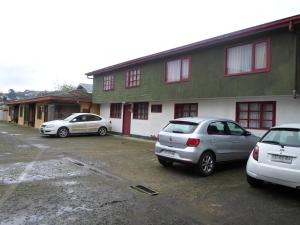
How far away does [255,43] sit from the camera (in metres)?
12.2

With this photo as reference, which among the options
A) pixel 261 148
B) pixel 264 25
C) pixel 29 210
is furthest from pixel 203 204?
pixel 264 25

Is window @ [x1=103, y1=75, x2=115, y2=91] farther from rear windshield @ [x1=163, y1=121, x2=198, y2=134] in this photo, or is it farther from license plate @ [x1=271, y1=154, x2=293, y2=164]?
license plate @ [x1=271, y1=154, x2=293, y2=164]

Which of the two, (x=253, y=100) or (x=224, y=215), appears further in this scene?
(x=253, y=100)

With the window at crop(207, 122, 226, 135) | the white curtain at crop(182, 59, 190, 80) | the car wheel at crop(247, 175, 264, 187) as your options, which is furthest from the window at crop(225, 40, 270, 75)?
the car wheel at crop(247, 175, 264, 187)

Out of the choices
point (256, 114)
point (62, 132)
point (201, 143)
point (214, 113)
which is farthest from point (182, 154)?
point (62, 132)

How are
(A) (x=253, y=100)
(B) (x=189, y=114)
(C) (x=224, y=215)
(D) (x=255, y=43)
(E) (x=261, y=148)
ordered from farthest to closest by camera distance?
(B) (x=189, y=114), (A) (x=253, y=100), (D) (x=255, y=43), (E) (x=261, y=148), (C) (x=224, y=215)

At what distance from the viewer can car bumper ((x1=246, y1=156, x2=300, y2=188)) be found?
20.6ft

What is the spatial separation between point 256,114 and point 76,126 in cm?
1210

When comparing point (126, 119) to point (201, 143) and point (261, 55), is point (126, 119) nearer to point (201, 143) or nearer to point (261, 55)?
point (261, 55)

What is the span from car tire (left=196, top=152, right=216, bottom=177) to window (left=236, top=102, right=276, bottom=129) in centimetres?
452

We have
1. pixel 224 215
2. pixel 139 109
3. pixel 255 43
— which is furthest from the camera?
pixel 139 109

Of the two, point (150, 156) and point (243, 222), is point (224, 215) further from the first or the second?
point (150, 156)

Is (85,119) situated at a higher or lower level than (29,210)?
higher

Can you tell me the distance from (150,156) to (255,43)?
6.09 m
